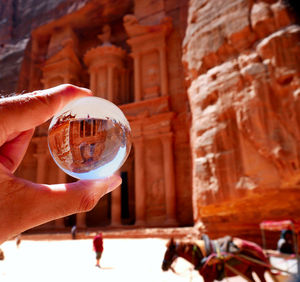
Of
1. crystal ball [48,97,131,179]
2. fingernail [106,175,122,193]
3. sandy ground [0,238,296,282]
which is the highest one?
crystal ball [48,97,131,179]

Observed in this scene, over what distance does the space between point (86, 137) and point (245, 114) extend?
737cm

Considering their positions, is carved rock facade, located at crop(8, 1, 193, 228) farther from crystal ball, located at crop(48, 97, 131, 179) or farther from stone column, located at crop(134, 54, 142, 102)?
crystal ball, located at crop(48, 97, 131, 179)

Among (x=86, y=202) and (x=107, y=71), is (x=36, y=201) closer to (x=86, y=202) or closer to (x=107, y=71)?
(x=86, y=202)

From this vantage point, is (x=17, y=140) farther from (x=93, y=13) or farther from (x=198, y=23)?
(x=93, y=13)

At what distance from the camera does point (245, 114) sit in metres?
7.95

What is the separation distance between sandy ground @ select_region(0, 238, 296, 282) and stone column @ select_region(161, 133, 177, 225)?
3.17 m

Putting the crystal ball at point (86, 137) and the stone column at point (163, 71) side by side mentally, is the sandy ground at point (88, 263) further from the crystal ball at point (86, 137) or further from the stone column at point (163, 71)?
the stone column at point (163, 71)

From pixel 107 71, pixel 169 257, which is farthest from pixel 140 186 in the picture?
pixel 169 257

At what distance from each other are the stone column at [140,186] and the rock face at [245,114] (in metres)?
6.25

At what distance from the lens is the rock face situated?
727cm

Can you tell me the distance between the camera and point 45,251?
1057 cm

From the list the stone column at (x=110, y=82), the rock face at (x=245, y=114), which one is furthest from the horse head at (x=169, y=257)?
the stone column at (x=110, y=82)

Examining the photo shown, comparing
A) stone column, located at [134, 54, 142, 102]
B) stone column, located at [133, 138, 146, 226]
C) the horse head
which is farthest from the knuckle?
stone column, located at [134, 54, 142, 102]

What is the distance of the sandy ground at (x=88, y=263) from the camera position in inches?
257
